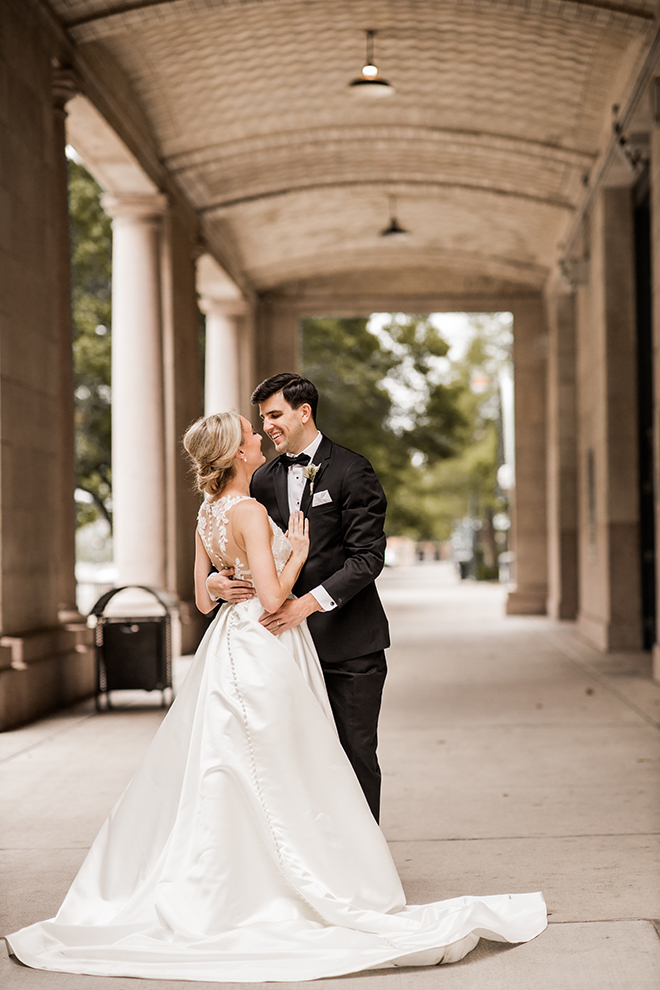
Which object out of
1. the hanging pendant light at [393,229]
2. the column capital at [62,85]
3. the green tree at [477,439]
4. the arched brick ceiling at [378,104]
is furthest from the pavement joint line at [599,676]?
the green tree at [477,439]

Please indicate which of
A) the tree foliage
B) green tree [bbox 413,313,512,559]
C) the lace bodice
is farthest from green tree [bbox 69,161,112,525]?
the lace bodice

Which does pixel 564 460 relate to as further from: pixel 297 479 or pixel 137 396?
pixel 297 479

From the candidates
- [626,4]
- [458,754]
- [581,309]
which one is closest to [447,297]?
[581,309]

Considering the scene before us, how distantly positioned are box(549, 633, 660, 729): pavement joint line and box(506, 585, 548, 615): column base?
408 cm

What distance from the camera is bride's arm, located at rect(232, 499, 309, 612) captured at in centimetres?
414

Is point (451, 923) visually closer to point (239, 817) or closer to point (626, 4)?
point (239, 817)

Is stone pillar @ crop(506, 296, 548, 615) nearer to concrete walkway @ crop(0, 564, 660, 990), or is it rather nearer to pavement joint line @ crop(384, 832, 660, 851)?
concrete walkway @ crop(0, 564, 660, 990)

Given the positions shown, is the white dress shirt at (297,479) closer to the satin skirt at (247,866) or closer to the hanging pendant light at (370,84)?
the satin skirt at (247,866)

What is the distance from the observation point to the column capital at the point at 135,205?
14680mm

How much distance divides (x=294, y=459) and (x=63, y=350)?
6.92 meters

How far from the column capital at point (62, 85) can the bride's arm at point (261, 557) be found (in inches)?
303

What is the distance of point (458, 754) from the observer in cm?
789

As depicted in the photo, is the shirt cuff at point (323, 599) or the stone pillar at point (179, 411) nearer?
the shirt cuff at point (323, 599)

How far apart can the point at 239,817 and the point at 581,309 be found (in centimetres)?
1464
